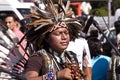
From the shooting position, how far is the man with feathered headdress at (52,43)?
3.88 metres

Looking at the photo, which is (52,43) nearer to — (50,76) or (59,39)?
(59,39)

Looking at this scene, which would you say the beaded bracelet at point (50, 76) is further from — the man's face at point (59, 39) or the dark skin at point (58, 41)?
the man's face at point (59, 39)

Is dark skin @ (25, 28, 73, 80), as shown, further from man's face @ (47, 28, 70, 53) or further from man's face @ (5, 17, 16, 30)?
man's face @ (5, 17, 16, 30)

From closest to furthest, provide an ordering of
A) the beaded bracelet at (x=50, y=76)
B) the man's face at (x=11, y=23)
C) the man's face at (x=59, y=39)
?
Answer: the beaded bracelet at (x=50, y=76)
the man's face at (x=59, y=39)
the man's face at (x=11, y=23)

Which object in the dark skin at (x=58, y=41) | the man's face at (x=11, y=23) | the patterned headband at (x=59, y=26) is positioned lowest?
the dark skin at (x=58, y=41)

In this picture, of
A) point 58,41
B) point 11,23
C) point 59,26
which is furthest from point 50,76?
point 11,23

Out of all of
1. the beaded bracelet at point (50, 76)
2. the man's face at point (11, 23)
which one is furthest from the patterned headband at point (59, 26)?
the man's face at point (11, 23)

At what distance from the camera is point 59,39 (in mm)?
4000

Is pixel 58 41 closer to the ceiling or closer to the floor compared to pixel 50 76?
closer to the ceiling

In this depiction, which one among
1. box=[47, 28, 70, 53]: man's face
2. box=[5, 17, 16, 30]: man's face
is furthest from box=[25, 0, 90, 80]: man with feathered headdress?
box=[5, 17, 16, 30]: man's face

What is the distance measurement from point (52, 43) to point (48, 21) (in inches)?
7.0

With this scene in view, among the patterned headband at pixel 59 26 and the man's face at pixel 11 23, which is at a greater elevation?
the man's face at pixel 11 23

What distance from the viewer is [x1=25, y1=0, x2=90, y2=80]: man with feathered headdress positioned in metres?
3.88

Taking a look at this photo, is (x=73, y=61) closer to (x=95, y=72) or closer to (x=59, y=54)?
(x=59, y=54)
